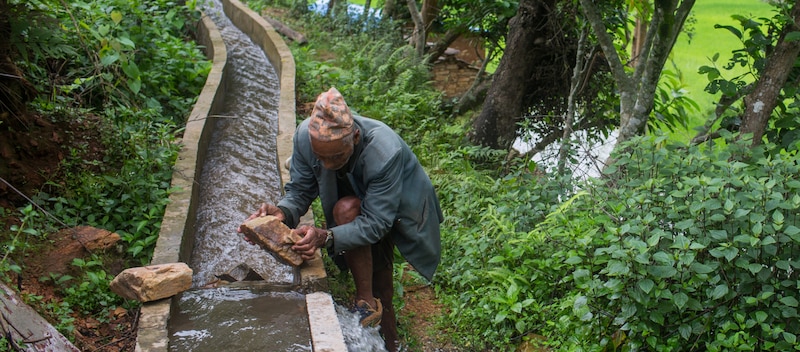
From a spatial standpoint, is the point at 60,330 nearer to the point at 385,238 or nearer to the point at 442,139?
the point at 385,238

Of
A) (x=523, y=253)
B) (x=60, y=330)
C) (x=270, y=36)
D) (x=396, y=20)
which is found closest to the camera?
(x=60, y=330)

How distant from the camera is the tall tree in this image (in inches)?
219

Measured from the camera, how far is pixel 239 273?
4.48 m

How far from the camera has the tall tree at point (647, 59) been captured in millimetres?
5570

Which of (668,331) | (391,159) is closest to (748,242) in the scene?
(668,331)

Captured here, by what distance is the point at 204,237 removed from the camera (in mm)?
5355

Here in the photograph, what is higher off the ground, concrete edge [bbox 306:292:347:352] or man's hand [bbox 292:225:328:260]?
man's hand [bbox 292:225:328:260]

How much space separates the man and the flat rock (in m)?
0.52

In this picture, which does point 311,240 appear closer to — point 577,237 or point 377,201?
point 377,201

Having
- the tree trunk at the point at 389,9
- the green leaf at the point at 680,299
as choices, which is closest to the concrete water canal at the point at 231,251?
the green leaf at the point at 680,299

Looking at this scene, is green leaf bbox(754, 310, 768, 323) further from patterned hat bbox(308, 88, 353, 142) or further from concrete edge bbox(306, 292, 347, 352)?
patterned hat bbox(308, 88, 353, 142)

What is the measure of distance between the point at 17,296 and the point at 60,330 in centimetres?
31

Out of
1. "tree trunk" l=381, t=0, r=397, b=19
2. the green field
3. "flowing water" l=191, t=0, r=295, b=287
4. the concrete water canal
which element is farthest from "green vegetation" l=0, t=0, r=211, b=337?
the green field

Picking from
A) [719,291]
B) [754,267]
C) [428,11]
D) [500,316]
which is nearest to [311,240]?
[500,316]
